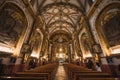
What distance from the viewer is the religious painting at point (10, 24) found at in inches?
261

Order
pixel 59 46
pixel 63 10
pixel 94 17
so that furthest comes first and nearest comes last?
1. pixel 59 46
2. pixel 63 10
3. pixel 94 17

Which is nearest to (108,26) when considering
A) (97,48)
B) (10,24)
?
(97,48)

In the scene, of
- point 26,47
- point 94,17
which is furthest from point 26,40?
point 94,17

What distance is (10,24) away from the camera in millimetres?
7586

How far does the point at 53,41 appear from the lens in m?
27.5

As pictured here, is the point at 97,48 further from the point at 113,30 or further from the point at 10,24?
the point at 10,24

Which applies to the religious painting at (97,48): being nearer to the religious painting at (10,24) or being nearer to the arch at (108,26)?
the arch at (108,26)

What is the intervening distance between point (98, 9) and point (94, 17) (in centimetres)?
100

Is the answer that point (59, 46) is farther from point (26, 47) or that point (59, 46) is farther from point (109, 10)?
point (109, 10)

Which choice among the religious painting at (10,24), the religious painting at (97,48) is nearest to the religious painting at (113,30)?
the religious painting at (97,48)

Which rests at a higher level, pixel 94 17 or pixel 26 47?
pixel 94 17

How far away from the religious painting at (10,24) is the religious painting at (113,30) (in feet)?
28.3

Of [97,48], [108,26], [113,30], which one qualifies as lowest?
[97,48]

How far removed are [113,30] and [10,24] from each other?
9164 millimetres
